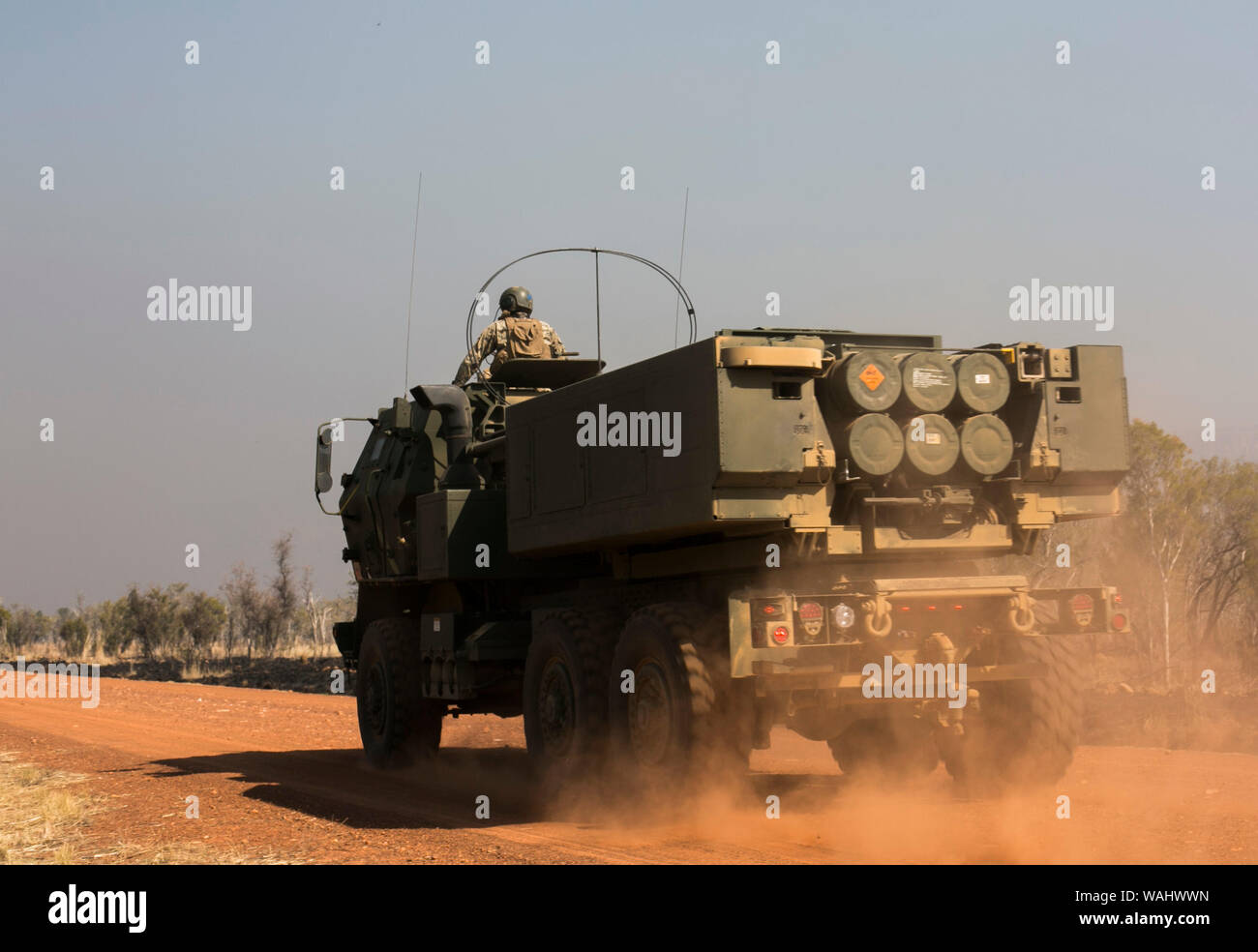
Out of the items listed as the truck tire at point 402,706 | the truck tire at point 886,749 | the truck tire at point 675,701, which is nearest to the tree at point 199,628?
the truck tire at point 402,706

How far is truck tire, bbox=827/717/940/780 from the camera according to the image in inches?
418

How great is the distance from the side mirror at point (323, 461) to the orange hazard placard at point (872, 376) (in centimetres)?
749

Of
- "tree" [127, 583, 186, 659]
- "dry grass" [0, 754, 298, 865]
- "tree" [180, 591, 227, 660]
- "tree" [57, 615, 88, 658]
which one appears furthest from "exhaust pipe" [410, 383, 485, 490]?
"tree" [57, 615, 88, 658]

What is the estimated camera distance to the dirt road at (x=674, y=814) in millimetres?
8391

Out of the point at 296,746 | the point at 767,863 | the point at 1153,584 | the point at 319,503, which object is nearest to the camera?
the point at 767,863

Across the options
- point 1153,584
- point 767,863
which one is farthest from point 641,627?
point 1153,584

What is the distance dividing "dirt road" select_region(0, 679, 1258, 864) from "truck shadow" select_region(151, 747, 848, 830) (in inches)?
0.9

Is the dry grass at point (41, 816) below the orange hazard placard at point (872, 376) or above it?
below

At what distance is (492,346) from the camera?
14023 millimetres

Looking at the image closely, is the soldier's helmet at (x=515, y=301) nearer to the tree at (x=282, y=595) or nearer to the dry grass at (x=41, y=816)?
the dry grass at (x=41, y=816)

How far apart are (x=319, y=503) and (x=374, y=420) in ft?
4.36

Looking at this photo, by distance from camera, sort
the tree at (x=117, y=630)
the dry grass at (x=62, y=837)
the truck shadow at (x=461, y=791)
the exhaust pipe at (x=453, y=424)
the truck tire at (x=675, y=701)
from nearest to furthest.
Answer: the dry grass at (x=62, y=837) → the truck tire at (x=675, y=701) → the truck shadow at (x=461, y=791) → the exhaust pipe at (x=453, y=424) → the tree at (x=117, y=630)
